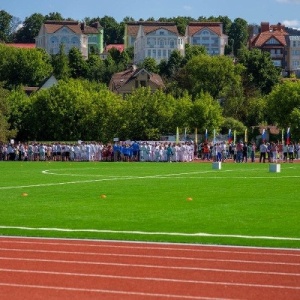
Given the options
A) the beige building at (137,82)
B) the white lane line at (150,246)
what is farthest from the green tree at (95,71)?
the white lane line at (150,246)

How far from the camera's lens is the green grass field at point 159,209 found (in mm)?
18844

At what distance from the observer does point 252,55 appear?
137m

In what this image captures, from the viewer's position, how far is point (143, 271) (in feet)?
45.8

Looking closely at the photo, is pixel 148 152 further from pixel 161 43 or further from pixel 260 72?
pixel 161 43

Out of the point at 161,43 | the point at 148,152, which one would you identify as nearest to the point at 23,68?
the point at 161,43

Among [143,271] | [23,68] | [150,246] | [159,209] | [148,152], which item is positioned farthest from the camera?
[23,68]

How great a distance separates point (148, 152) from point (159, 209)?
43.2 meters

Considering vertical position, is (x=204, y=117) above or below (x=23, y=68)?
below

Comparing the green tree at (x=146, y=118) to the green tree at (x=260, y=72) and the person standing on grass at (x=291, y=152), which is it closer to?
the person standing on grass at (x=291, y=152)

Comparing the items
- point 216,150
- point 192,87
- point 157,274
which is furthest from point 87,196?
point 192,87

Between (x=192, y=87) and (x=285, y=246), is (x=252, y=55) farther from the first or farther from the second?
(x=285, y=246)

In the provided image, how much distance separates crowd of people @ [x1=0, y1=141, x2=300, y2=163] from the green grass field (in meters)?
25.9

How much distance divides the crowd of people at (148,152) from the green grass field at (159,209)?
84.8 ft

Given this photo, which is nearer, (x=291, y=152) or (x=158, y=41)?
(x=291, y=152)
